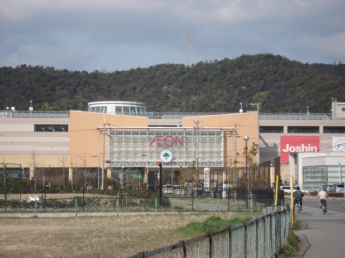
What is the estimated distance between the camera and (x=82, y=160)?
85.8m

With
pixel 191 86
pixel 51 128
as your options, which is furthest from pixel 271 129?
pixel 191 86

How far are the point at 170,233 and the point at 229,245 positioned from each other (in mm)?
11678

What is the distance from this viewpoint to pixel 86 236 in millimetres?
18891

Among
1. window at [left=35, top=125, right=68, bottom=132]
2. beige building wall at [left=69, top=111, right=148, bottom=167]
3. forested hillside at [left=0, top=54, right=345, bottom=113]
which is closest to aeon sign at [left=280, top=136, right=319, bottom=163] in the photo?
beige building wall at [left=69, top=111, right=148, bottom=167]

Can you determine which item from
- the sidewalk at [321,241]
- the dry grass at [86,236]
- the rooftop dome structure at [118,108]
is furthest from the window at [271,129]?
the sidewalk at [321,241]

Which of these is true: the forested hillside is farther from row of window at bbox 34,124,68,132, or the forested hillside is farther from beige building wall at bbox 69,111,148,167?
beige building wall at bbox 69,111,148,167

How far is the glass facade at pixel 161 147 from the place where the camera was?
3359 inches

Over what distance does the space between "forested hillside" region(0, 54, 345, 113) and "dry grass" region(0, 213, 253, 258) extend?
389 feet

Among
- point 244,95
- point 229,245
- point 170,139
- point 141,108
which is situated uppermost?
point 244,95

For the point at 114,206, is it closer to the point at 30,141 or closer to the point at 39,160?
the point at 39,160

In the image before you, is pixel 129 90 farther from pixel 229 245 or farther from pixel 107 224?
pixel 229 245

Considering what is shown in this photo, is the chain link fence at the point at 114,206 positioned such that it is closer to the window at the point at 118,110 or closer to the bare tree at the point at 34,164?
the bare tree at the point at 34,164

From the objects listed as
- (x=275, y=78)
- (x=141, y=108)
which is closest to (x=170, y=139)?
(x=141, y=108)

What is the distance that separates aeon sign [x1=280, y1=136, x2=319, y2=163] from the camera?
3720 inches
